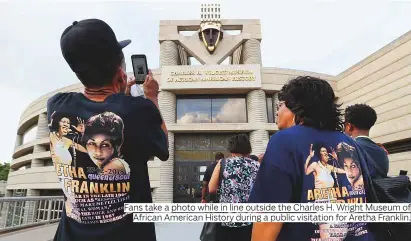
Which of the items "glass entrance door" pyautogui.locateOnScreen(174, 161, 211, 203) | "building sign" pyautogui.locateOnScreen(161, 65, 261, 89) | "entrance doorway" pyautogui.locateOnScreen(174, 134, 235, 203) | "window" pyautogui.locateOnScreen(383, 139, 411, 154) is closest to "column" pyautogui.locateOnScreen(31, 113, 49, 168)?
"building sign" pyautogui.locateOnScreen(161, 65, 261, 89)

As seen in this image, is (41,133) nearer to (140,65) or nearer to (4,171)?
(140,65)

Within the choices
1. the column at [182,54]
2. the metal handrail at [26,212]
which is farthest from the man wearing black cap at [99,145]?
the column at [182,54]

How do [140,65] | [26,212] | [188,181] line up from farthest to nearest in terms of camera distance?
[188,181] → [26,212] → [140,65]

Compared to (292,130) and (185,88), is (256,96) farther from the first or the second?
(292,130)

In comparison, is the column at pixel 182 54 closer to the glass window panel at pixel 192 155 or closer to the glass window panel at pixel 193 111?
the glass window panel at pixel 193 111

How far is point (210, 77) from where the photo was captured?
16125 millimetres

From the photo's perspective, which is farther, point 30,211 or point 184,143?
point 184,143

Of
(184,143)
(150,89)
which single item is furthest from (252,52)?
(150,89)

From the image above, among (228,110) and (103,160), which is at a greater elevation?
(228,110)

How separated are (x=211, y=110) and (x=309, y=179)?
51.7 feet

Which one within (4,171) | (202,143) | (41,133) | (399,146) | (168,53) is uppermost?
(168,53)

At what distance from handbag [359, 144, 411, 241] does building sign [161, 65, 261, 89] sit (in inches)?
579

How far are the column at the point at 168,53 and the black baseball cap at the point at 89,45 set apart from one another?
16.5 metres

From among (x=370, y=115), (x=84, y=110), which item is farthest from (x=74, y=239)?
(x=370, y=115)
